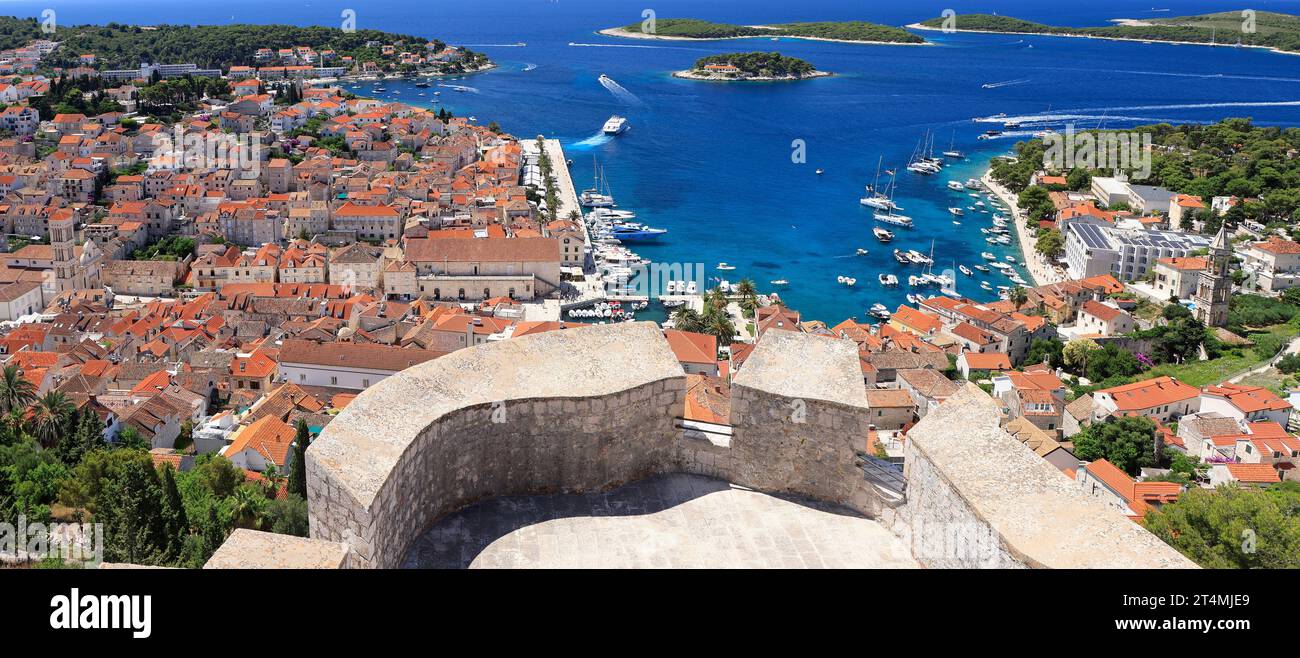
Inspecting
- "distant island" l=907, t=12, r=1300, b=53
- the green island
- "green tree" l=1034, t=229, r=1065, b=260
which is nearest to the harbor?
"green tree" l=1034, t=229, r=1065, b=260

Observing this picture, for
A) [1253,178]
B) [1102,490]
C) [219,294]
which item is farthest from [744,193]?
[1102,490]

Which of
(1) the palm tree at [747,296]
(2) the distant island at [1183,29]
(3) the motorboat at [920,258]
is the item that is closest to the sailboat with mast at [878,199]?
(3) the motorboat at [920,258]

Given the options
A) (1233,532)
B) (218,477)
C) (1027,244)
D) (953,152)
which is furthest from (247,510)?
(953,152)

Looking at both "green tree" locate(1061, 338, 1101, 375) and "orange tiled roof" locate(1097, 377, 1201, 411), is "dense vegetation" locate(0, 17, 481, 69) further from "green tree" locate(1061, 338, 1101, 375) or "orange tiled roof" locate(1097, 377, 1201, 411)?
"orange tiled roof" locate(1097, 377, 1201, 411)

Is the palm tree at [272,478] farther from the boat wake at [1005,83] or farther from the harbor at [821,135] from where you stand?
the boat wake at [1005,83]

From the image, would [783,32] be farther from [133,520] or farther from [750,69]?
[133,520]
